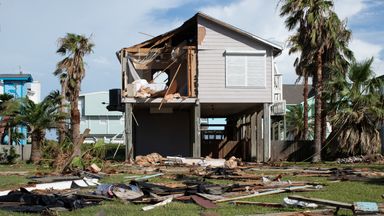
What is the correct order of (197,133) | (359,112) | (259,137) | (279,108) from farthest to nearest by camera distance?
(279,108)
(259,137)
(197,133)
(359,112)

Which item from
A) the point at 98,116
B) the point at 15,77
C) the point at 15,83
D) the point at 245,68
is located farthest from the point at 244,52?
the point at 98,116

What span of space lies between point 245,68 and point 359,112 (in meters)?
6.10

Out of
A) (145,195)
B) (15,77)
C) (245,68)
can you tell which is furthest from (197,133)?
(15,77)

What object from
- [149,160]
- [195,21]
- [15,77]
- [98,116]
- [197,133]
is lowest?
[149,160]

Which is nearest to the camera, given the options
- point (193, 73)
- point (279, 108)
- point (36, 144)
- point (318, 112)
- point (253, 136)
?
point (36, 144)

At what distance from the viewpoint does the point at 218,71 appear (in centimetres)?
2825

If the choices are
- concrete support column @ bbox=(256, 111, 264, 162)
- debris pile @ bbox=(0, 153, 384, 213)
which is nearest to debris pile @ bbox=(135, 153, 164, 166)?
concrete support column @ bbox=(256, 111, 264, 162)

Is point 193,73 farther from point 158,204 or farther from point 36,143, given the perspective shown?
point 158,204

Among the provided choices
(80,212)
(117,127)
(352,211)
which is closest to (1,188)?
(80,212)

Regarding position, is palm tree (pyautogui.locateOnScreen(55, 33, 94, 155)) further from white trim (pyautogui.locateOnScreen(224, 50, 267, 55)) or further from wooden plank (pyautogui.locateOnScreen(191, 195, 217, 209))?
wooden plank (pyautogui.locateOnScreen(191, 195, 217, 209))

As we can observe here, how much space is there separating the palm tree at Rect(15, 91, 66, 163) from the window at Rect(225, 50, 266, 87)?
9024 mm

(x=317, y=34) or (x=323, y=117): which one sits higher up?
(x=317, y=34)

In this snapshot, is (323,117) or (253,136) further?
(323,117)

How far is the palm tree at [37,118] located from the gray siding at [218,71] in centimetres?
765
